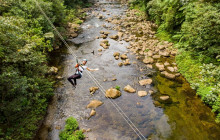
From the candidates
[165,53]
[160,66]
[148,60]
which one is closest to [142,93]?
[160,66]

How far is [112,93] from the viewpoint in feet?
33.2

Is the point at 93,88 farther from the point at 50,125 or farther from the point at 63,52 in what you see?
the point at 63,52

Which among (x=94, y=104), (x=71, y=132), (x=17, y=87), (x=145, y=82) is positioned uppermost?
(x=17, y=87)

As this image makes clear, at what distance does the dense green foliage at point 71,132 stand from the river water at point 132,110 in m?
0.39

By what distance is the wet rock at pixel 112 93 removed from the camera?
1000 centimetres

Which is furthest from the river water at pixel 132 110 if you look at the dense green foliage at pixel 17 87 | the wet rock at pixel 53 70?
the dense green foliage at pixel 17 87

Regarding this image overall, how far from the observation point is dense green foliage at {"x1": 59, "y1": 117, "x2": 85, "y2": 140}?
23.9 ft

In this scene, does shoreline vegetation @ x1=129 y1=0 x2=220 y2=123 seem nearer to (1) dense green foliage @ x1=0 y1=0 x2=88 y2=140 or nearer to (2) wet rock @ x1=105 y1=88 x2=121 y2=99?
(2) wet rock @ x1=105 y1=88 x2=121 y2=99

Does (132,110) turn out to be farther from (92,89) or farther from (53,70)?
(53,70)

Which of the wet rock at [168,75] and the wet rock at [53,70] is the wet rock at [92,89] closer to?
the wet rock at [53,70]

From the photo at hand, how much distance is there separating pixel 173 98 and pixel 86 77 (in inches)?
273

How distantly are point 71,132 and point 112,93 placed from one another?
12.5 feet

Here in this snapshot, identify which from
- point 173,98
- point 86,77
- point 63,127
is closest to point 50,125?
point 63,127

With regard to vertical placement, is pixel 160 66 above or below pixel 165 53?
below
